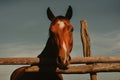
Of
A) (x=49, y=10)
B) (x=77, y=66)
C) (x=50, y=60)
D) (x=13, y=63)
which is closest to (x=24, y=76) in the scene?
(x=13, y=63)

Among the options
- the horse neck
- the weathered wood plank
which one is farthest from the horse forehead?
the weathered wood plank

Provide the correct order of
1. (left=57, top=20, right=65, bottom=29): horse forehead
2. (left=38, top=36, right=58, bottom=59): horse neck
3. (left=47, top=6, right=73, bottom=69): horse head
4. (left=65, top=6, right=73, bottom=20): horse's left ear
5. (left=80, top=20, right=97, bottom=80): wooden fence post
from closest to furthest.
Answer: (left=47, top=6, right=73, bottom=69): horse head < (left=57, top=20, right=65, bottom=29): horse forehead < (left=38, top=36, right=58, bottom=59): horse neck < (left=65, top=6, right=73, bottom=20): horse's left ear < (left=80, top=20, right=97, bottom=80): wooden fence post

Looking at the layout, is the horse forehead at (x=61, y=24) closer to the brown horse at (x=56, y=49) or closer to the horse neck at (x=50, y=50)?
the brown horse at (x=56, y=49)

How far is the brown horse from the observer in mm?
5617

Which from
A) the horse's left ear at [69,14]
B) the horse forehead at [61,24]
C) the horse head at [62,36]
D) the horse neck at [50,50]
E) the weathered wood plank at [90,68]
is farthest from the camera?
the weathered wood plank at [90,68]

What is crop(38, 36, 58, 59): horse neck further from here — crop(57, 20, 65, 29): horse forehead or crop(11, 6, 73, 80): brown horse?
crop(57, 20, 65, 29): horse forehead

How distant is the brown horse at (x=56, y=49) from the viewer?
5.62 m

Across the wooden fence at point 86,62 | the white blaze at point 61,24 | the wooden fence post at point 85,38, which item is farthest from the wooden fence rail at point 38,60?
the white blaze at point 61,24

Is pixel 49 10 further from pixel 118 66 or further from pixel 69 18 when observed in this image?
pixel 118 66

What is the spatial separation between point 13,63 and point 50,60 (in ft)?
3.57

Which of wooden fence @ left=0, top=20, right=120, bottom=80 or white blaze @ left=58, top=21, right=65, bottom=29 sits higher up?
white blaze @ left=58, top=21, right=65, bottom=29

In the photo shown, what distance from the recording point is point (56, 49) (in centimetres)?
627

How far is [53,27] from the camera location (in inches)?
242

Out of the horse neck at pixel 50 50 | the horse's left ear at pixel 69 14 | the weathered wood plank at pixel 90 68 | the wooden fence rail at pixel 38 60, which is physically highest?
the horse's left ear at pixel 69 14
